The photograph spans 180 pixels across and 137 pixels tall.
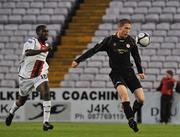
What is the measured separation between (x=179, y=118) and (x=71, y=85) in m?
4.57

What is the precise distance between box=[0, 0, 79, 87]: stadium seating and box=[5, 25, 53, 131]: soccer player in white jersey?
11.7 m

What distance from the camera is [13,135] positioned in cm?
1355

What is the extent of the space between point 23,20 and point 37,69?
46.4ft

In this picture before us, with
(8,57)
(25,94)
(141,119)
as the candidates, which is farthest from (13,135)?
(8,57)

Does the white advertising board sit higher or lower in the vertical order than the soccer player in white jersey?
lower

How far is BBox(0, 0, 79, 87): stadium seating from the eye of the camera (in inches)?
1113

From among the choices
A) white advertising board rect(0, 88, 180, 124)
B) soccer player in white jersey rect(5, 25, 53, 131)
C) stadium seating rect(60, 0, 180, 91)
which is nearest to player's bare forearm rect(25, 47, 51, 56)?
soccer player in white jersey rect(5, 25, 53, 131)

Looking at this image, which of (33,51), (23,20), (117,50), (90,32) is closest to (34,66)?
(33,51)

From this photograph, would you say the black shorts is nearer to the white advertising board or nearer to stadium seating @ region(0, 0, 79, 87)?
the white advertising board

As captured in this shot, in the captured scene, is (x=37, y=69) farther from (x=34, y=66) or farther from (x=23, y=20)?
(x=23, y=20)

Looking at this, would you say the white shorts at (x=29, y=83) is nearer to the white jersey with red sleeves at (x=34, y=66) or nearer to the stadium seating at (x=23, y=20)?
the white jersey with red sleeves at (x=34, y=66)

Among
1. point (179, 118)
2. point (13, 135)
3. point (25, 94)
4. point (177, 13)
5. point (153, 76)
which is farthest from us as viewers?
point (177, 13)

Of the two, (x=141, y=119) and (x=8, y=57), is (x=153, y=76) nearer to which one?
(x=141, y=119)

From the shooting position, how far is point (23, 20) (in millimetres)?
29625
